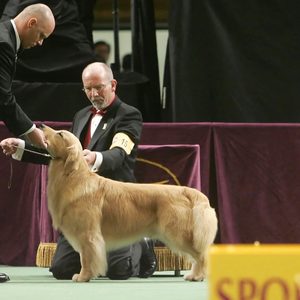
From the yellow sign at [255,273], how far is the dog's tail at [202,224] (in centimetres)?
289

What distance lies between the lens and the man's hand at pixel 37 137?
15.8ft

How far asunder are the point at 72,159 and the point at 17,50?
674 mm

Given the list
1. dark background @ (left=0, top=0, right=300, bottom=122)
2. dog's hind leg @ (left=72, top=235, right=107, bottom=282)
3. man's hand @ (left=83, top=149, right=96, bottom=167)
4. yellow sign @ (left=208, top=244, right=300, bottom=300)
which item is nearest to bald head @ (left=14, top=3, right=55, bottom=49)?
man's hand @ (left=83, top=149, right=96, bottom=167)

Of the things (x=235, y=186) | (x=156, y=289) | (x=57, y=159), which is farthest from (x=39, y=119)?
(x=156, y=289)

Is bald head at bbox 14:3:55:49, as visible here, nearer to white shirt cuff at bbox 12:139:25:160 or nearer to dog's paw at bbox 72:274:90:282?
white shirt cuff at bbox 12:139:25:160

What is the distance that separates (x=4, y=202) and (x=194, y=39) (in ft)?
7.10

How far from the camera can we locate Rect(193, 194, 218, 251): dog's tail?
16.0 ft

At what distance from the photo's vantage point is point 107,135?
5273 mm

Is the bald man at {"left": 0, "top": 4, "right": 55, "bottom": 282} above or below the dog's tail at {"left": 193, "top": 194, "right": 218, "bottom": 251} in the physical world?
above

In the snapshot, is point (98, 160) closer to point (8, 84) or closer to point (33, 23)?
point (8, 84)

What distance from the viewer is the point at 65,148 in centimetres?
484

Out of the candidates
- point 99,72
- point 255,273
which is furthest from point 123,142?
point 255,273

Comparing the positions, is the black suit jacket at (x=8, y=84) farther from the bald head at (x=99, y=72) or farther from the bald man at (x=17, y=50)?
the bald head at (x=99, y=72)

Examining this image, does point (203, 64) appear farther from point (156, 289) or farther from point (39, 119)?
point (156, 289)
